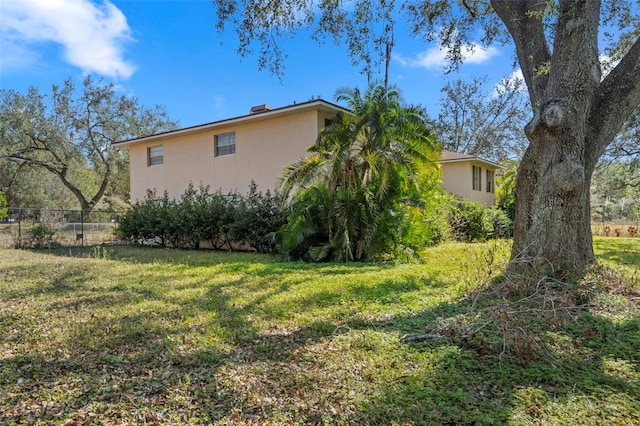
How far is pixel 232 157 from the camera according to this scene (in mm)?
14289

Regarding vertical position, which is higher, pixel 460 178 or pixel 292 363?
pixel 460 178

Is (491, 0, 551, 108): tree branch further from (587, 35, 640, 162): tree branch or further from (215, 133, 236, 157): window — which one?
(215, 133, 236, 157): window

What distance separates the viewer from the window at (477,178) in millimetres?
19641

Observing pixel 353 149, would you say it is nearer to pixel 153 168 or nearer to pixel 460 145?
pixel 153 168

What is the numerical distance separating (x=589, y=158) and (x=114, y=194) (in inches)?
1362

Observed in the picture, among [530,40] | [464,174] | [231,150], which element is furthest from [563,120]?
[464,174]

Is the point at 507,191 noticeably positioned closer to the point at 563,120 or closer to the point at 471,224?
the point at 471,224

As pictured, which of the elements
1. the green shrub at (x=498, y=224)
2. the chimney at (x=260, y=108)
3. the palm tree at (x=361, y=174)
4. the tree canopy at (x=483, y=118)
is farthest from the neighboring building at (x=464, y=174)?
the tree canopy at (x=483, y=118)

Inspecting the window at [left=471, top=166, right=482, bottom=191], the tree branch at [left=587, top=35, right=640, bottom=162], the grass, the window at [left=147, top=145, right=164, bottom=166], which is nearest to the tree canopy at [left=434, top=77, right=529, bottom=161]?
the window at [left=471, top=166, right=482, bottom=191]

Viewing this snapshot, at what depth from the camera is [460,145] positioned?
31047mm

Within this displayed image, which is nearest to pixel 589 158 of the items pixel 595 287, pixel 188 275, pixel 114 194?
pixel 595 287

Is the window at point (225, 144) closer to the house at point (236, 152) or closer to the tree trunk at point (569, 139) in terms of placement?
the house at point (236, 152)

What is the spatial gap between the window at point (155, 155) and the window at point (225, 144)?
11.3 feet

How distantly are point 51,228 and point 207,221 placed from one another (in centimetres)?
635
